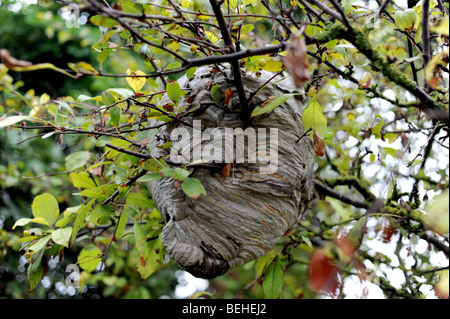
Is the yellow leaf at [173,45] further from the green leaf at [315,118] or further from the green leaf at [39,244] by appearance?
the green leaf at [39,244]

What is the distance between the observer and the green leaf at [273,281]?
56.0 inches

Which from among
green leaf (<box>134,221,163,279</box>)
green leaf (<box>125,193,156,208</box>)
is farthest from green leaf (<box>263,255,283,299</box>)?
green leaf (<box>125,193,156,208</box>)

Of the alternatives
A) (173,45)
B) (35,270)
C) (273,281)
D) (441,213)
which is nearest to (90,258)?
(35,270)

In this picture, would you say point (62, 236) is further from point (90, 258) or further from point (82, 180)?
point (82, 180)

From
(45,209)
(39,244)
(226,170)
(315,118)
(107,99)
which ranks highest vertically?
(107,99)

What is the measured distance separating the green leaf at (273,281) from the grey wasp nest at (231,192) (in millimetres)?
218

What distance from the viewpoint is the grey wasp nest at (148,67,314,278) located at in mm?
1195

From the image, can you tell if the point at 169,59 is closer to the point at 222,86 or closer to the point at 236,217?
the point at 222,86

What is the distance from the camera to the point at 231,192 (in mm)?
1239

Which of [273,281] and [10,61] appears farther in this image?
[273,281]

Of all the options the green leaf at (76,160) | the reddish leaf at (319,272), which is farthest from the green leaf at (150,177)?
the reddish leaf at (319,272)

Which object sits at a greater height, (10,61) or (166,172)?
(10,61)

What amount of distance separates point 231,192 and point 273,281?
0.45 meters
